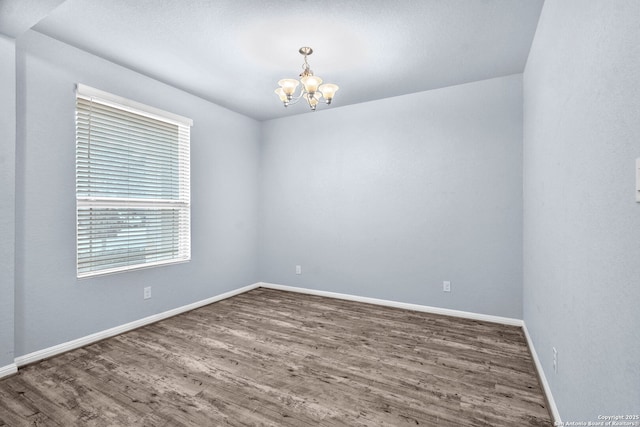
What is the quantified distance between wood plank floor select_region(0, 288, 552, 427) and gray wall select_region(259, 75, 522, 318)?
0.61m

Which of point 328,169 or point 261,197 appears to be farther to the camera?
point 261,197

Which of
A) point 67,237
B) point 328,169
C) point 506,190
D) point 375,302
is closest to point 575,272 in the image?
point 506,190

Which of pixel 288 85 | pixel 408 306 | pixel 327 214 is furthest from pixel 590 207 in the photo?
pixel 327 214

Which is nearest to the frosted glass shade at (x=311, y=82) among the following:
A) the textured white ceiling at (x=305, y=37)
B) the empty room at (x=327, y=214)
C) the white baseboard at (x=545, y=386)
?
the empty room at (x=327, y=214)

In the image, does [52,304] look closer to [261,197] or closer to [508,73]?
[261,197]

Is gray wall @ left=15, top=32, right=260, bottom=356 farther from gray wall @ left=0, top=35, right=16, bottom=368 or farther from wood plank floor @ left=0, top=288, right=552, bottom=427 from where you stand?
wood plank floor @ left=0, top=288, right=552, bottom=427

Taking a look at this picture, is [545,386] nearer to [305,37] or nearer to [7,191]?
[305,37]

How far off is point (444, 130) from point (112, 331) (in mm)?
4095

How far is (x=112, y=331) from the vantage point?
295 centimetres

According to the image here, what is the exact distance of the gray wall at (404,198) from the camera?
10.8 feet

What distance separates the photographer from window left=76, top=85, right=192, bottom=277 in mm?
2764

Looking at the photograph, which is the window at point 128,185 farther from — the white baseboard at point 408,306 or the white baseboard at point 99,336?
the white baseboard at point 408,306

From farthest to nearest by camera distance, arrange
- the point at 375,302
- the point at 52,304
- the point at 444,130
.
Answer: the point at 375,302
the point at 444,130
the point at 52,304

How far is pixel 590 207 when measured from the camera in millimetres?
1233
